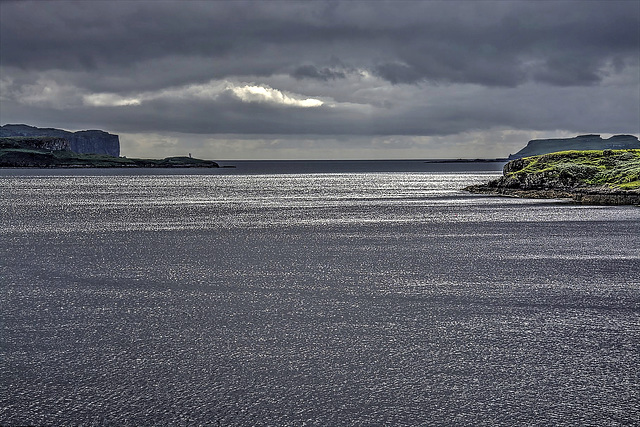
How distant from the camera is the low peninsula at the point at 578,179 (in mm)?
76500

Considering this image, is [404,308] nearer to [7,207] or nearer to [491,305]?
[491,305]

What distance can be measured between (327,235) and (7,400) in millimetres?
29227

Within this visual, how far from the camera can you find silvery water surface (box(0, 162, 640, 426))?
32.8 feet

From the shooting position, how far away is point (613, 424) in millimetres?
9250

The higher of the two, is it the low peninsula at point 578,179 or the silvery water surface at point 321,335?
the low peninsula at point 578,179

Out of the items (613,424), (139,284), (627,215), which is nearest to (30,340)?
(139,284)

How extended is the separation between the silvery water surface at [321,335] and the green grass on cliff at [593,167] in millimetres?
59831

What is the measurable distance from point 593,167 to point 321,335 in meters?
95.7

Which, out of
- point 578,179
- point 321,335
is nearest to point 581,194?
point 578,179

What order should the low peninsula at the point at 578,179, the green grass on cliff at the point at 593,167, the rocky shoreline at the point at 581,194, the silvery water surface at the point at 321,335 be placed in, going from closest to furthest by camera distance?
the silvery water surface at the point at 321,335
the rocky shoreline at the point at 581,194
the low peninsula at the point at 578,179
the green grass on cliff at the point at 593,167

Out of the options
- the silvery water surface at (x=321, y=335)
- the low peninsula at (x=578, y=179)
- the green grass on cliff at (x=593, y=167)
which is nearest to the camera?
the silvery water surface at (x=321, y=335)

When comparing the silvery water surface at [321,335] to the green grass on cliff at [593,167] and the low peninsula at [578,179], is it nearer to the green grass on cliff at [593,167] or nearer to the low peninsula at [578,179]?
the low peninsula at [578,179]

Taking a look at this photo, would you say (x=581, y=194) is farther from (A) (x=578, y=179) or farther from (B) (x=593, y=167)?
(B) (x=593, y=167)

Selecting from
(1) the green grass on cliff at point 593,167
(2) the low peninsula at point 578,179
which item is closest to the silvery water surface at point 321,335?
(2) the low peninsula at point 578,179
